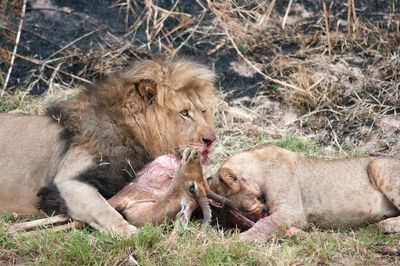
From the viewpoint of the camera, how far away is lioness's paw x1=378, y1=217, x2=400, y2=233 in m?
3.32

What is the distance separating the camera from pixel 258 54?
6.23 metres

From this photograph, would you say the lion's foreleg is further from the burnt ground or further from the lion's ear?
the burnt ground

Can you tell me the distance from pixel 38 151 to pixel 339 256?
208 centimetres

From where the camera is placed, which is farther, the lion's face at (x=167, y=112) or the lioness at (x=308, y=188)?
the lion's face at (x=167, y=112)

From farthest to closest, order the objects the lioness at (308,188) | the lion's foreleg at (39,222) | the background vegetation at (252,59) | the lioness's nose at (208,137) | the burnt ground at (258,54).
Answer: the burnt ground at (258,54) → the background vegetation at (252,59) → the lioness's nose at (208,137) → the lioness at (308,188) → the lion's foreleg at (39,222)

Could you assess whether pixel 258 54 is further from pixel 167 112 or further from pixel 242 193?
pixel 242 193

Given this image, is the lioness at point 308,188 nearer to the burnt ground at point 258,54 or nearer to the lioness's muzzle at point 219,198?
the lioness's muzzle at point 219,198

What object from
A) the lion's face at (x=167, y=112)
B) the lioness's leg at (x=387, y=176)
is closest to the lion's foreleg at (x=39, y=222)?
the lion's face at (x=167, y=112)

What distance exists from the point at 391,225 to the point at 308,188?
0.60 metres

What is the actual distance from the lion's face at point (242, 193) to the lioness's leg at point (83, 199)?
689 millimetres

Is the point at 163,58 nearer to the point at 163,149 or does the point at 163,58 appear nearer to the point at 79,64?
the point at 163,149

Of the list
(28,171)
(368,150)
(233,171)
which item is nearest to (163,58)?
(233,171)

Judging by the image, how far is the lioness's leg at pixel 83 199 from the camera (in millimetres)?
3150

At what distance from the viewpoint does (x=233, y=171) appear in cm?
352
